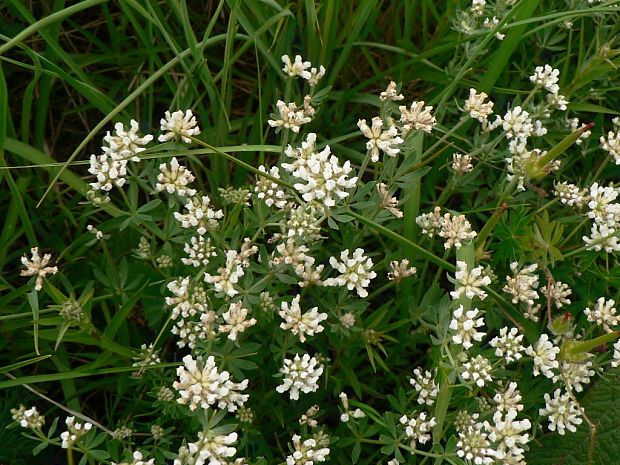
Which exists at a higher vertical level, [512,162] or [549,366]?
[512,162]

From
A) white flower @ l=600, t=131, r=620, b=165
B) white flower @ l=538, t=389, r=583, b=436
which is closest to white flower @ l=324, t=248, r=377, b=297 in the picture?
white flower @ l=538, t=389, r=583, b=436

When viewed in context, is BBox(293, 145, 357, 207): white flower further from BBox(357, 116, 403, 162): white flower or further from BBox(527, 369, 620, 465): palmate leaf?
BBox(527, 369, 620, 465): palmate leaf

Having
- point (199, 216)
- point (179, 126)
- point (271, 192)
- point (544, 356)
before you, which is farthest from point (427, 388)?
point (179, 126)

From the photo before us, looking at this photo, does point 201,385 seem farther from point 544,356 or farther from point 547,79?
point 547,79

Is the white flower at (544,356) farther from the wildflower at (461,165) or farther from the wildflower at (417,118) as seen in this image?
the wildflower at (417,118)

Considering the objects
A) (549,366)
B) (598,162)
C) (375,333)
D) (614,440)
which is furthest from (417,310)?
(598,162)

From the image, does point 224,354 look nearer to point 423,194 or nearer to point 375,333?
point 375,333
